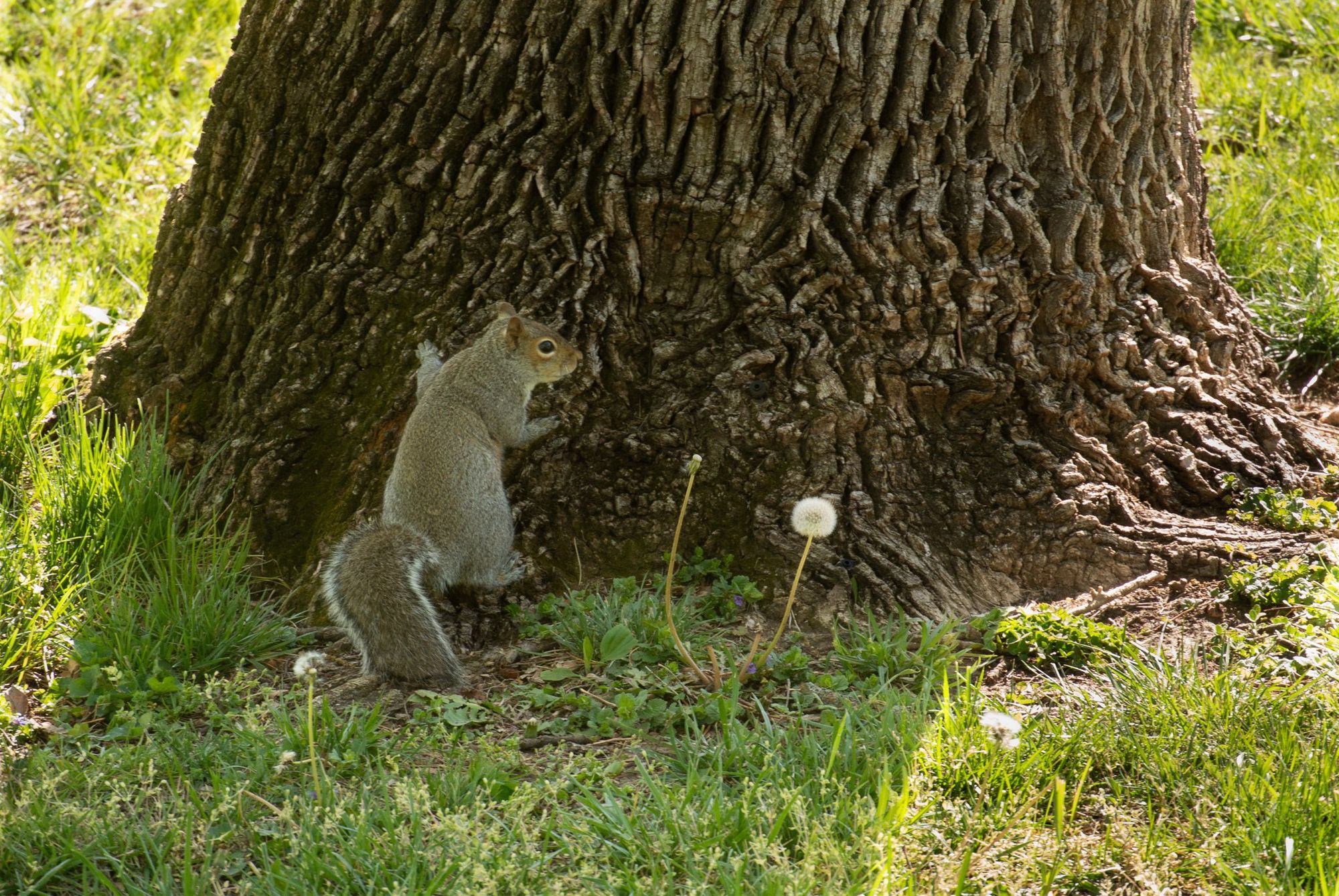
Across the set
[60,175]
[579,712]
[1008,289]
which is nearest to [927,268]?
[1008,289]

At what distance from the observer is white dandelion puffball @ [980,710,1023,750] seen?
220cm

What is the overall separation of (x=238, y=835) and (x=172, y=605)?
859 millimetres

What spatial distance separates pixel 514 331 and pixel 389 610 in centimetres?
83

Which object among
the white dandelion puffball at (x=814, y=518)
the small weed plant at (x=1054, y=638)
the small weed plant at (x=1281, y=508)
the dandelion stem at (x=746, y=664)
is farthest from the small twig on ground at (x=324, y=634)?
the small weed plant at (x=1281, y=508)

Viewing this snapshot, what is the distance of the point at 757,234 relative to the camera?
124 inches

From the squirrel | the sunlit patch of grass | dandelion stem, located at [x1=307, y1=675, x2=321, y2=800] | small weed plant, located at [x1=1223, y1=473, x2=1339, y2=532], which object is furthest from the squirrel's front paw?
small weed plant, located at [x1=1223, y1=473, x2=1339, y2=532]

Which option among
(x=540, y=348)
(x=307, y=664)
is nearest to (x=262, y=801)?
(x=307, y=664)

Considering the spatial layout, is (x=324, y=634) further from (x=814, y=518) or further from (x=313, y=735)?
(x=814, y=518)

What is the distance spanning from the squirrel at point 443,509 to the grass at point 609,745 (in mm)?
157

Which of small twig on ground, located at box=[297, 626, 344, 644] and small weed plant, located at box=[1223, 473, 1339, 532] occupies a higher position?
small weed plant, located at box=[1223, 473, 1339, 532]

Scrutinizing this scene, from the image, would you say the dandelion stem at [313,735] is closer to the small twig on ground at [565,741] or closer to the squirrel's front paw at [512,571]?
the small twig on ground at [565,741]

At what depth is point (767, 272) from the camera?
3.15 meters

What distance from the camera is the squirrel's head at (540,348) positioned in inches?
128

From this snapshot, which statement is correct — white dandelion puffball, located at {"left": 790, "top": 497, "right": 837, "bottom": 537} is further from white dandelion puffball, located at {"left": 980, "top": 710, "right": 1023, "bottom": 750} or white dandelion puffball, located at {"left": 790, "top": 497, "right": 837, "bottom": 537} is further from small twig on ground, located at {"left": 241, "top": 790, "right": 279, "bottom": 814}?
small twig on ground, located at {"left": 241, "top": 790, "right": 279, "bottom": 814}
